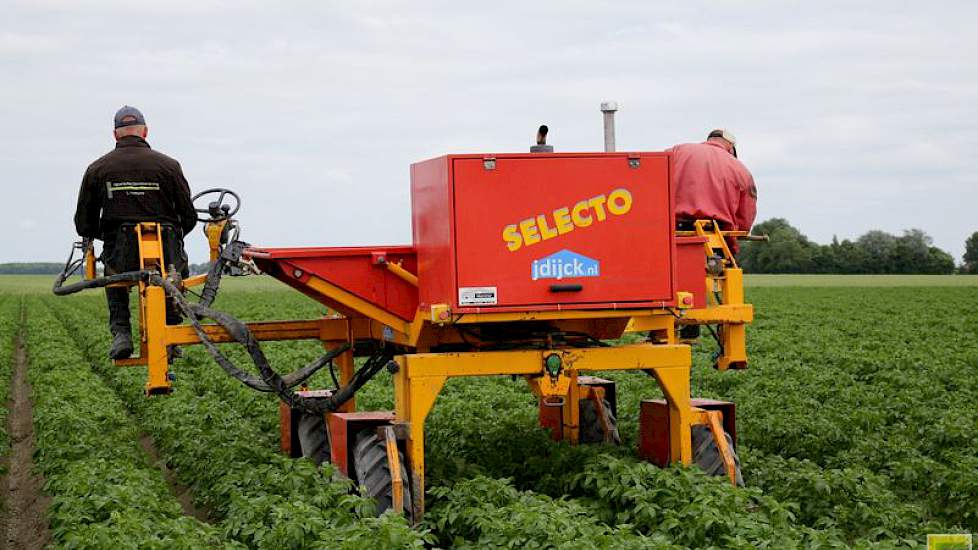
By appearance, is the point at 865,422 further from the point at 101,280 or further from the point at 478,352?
the point at 101,280

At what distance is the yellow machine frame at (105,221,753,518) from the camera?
8.48 meters

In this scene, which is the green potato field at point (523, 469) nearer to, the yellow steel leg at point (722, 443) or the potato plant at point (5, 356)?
the potato plant at point (5, 356)

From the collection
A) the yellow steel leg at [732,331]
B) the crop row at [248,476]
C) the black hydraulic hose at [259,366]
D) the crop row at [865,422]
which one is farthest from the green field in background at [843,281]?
the yellow steel leg at [732,331]

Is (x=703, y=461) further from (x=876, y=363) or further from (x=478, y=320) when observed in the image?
(x=876, y=363)

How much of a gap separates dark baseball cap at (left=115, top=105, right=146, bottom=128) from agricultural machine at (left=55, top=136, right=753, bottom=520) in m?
0.93

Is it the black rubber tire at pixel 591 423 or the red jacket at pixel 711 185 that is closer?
the black rubber tire at pixel 591 423

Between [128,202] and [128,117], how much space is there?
76 centimetres

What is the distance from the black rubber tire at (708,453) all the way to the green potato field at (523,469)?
46 cm

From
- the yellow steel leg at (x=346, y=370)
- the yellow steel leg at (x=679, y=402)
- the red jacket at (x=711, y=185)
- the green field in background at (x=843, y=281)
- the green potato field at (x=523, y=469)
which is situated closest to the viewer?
the green potato field at (x=523, y=469)

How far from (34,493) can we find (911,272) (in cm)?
8516

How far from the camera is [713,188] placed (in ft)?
37.0

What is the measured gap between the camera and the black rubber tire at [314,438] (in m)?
10.7

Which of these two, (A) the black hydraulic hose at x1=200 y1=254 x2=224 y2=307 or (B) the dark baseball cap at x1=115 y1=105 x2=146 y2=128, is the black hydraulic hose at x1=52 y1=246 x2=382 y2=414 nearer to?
(A) the black hydraulic hose at x1=200 y1=254 x2=224 y2=307

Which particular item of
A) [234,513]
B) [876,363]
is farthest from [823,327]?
[234,513]
